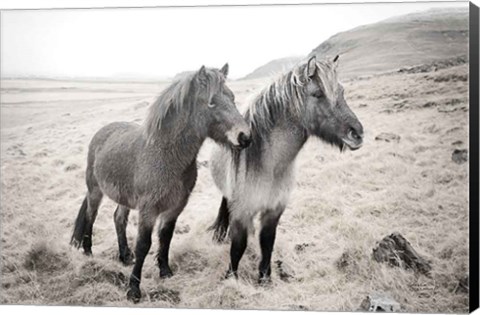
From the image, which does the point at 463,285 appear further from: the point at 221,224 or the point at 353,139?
the point at 221,224

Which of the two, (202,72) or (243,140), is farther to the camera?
(202,72)

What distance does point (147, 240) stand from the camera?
5312mm

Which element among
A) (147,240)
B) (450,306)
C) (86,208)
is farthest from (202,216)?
(450,306)

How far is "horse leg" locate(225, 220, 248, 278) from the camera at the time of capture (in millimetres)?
5301

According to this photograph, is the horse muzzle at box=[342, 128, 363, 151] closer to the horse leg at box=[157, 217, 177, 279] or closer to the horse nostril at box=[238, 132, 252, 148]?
the horse nostril at box=[238, 132, 252, 148]

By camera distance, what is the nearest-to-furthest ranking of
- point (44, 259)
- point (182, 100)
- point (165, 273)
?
point (182, 100)
point (165, 273)
point (44, 259)

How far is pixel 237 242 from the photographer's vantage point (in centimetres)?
532

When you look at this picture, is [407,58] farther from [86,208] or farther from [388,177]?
Result: [86,208]

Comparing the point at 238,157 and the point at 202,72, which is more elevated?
the point at 202,72

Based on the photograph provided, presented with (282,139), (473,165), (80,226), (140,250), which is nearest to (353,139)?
(282,139)

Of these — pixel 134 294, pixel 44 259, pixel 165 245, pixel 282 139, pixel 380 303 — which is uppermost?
pixel 282 139

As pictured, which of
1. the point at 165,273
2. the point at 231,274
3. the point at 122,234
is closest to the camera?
the point at 231,274

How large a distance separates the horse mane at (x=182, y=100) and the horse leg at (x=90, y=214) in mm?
757

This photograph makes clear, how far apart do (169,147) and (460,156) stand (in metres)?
1.91
